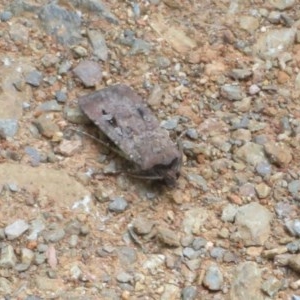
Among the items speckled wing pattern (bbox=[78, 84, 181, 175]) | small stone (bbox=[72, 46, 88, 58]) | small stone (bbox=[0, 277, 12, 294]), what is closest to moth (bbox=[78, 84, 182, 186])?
speckled wing pattern (bbox=[78, 84, 181, 175])

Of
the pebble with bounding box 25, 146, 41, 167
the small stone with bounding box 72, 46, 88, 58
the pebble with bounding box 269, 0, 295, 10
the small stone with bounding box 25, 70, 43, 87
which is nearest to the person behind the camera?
the pebble with bounding box 25, 146, 41, 167

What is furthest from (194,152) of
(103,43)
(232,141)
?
(103,43)

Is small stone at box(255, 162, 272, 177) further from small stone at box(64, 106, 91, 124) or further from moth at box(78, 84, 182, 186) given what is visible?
small stone at box(64, 106, 91, 124)

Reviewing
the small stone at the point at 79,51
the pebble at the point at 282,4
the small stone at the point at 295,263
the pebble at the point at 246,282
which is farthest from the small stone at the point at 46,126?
the pebble at the point at 282,4

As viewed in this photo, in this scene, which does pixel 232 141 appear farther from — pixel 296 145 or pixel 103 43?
pixel 103 43

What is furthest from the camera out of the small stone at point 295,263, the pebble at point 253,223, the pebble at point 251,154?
the pebble at point 251,154

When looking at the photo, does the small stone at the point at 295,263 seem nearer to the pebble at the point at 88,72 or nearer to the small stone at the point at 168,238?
the small stone at the point at 168,238
